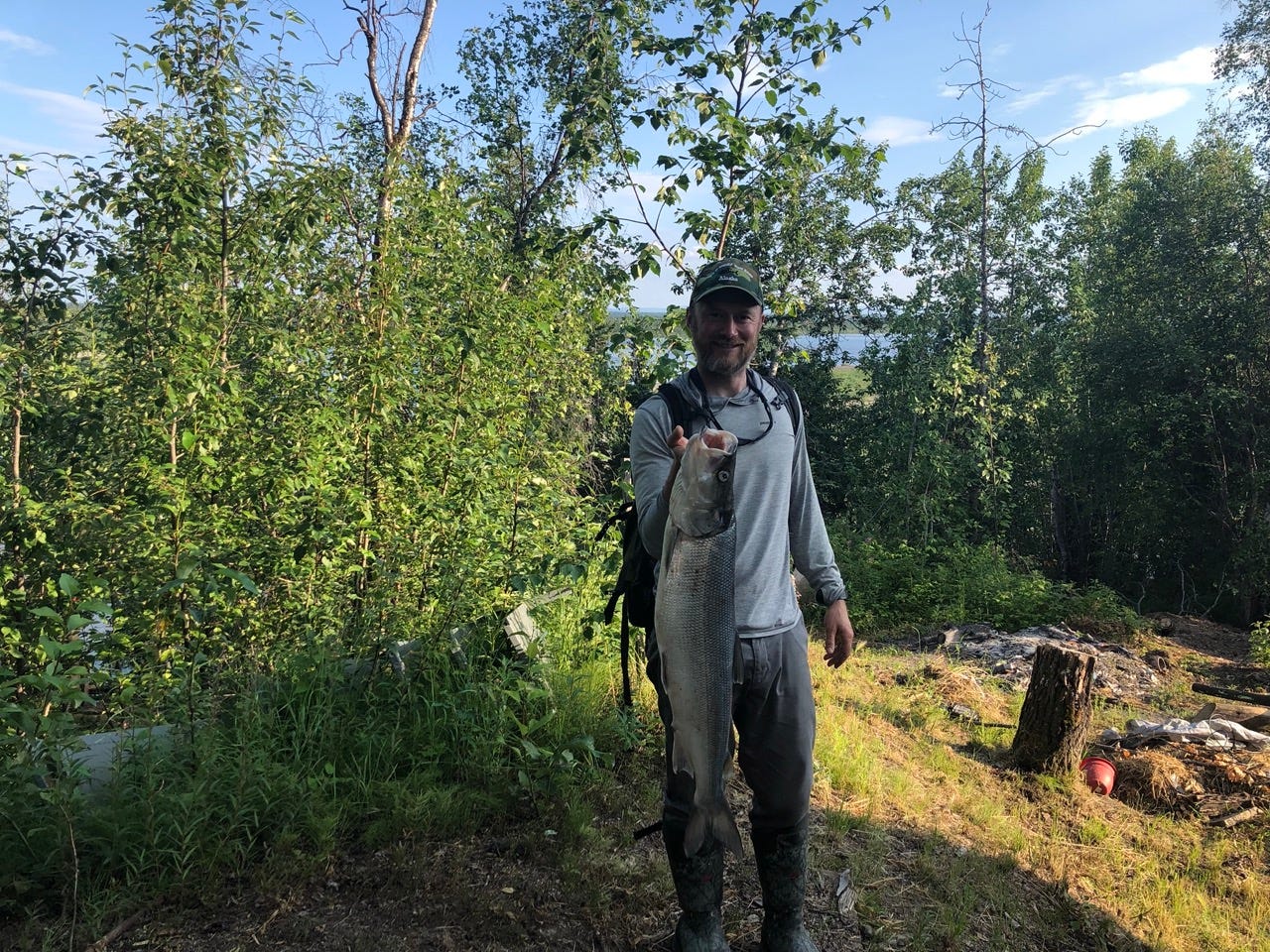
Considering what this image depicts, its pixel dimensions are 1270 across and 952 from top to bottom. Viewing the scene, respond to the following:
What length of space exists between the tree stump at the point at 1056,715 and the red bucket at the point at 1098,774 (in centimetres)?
11

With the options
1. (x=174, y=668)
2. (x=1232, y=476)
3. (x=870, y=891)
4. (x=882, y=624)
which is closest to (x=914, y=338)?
(x=1232, y=476)

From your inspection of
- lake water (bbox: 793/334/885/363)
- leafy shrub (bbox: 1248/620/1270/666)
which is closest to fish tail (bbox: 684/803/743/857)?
leafy shrub (bbox: 1248/620/1270/666)

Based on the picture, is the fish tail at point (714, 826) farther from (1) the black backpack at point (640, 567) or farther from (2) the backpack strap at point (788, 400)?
(2) the backpack strap at point (788, 400)

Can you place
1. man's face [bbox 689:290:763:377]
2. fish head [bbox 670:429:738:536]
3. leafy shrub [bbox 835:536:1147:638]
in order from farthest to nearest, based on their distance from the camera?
leafy shrub [bbox 835:536:1147:638] < man's face [bbox 689:290:763:377] < fish head [bbox 670:429:738:536]

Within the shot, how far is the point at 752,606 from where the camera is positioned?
2.41 metres

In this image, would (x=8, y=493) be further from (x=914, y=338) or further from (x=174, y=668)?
(x=914, y=338)

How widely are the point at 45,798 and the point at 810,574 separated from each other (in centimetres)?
292

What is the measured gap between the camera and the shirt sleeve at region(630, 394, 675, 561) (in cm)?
230

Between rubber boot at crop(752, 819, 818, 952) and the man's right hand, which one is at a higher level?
the man's right hand

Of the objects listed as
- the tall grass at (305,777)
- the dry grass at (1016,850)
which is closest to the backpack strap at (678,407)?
the tall grass at (305,777)

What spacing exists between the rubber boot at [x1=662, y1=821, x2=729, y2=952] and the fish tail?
20 centimetres

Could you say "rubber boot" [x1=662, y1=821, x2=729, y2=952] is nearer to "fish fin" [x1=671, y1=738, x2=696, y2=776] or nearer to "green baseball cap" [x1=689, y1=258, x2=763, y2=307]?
"fish fin" [x1=671, y1=738, x2=696, y2=776]

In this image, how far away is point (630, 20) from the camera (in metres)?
4.83

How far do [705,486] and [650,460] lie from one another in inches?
19.3
